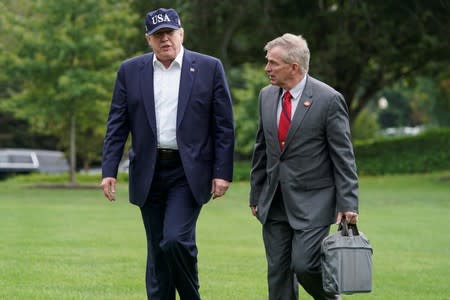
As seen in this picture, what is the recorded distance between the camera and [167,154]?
7.23 m

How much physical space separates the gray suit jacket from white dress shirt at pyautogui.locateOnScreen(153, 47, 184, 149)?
67cm

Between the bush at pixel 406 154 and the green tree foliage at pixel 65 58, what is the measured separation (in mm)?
10288

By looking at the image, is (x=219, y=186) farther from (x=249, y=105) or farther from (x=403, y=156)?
(x=249, y=105)

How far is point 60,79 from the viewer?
1198 inches

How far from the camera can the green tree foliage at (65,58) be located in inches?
1220

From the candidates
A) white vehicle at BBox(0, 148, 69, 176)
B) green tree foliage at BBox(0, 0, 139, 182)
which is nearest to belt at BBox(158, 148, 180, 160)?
green tree foliage at BBox(0, 0, 139, 182)

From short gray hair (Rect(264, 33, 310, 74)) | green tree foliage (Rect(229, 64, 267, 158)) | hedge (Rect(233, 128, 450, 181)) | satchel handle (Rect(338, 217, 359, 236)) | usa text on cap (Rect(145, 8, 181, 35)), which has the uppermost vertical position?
usa text on cap (Rect(145, 8, 181, 35))

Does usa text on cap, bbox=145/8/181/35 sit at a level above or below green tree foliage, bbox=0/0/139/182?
above

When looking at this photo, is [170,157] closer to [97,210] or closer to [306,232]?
[306,232]

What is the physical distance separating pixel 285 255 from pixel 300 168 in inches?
23.5

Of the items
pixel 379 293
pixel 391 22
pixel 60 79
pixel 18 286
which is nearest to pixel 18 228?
pixel 18 286

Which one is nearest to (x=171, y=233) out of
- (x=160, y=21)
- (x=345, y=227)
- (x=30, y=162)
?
(x=345, y=227)

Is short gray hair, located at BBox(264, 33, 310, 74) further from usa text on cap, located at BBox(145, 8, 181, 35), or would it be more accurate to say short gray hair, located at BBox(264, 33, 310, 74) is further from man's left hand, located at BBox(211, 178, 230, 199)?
man's left hand, located at BBox(211, 178, 230, 199)

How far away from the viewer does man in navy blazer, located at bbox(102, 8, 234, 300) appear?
23.5 feet
